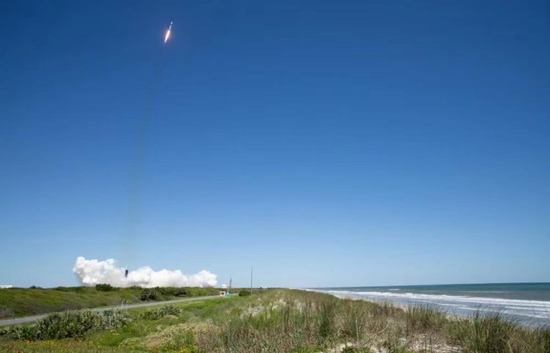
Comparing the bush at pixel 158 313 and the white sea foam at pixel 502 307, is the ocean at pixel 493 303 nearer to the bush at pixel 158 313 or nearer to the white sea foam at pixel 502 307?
the white sea foam at pixel 502 307

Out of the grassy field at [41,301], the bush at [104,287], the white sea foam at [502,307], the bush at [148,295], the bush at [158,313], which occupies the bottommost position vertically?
the bush at [148,295]

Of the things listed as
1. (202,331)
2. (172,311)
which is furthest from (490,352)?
(172,311)

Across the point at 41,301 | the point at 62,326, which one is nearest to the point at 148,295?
the point at 41,301

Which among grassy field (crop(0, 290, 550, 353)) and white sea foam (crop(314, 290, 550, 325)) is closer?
grassy field (crop(0, 290, 550, 353))

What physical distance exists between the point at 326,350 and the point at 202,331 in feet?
25.1

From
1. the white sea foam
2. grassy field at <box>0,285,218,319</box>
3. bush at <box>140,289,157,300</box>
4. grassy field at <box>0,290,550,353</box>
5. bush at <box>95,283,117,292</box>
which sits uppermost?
grassy field at <box>0,290,550,353</box>

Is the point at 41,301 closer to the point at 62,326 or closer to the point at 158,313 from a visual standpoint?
the point at 158,313

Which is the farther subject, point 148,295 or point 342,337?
point 148,295

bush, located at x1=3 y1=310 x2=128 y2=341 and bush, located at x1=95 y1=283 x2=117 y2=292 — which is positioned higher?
bush, located at x1=3 y1=310 x2=128 y2=341

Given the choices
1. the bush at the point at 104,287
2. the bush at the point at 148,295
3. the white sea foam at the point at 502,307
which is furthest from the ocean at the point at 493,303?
the bush at the point at 104,287

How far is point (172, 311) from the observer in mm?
36406

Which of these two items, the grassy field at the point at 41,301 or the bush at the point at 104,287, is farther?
the bush at the point at 104,287

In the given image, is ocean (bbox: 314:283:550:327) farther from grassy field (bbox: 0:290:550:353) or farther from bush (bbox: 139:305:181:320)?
bush (bbox: 139:305:181:320)

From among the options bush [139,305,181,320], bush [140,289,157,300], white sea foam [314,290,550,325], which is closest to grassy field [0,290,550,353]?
white sea foam [314,290,550,325]
